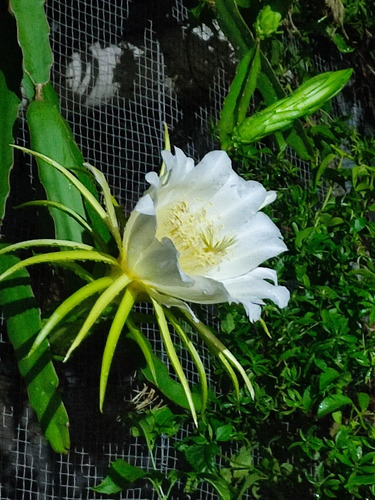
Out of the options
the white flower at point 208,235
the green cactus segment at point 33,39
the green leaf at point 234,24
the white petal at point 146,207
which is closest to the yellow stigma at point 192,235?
the white flower at point 208,235

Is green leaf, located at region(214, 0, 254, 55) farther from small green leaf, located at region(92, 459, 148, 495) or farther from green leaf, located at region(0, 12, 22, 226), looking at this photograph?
small green leaf, located at region(92, 459, 148, 495)

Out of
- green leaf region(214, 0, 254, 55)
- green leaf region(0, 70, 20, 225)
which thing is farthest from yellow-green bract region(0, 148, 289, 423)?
green leaf region(214, 0, 254, 55)

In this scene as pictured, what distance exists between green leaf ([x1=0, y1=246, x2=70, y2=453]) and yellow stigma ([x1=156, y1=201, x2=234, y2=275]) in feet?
0.61

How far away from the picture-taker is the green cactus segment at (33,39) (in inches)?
33.3

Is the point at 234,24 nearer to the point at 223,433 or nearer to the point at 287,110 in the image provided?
the point at 287,110

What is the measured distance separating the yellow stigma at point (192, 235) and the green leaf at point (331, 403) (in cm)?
32

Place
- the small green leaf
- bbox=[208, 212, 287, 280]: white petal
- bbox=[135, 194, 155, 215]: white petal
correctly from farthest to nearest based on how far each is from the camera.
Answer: the small green leaf, bbox=[208, 212, 287, 280]: white petal, bbox=[135, 194, 155, 215]: white petal

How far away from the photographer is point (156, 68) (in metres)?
1.22

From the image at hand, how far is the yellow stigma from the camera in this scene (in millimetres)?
796

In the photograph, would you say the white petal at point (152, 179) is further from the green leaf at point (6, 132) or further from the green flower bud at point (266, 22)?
the green flower bud at point (266, 22)

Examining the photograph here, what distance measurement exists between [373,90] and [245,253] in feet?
2.75

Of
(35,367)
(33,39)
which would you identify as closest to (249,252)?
(35,367)

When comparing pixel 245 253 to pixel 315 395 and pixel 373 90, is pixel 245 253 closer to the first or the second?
pixel 315 395

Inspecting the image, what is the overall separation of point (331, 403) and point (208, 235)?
1.17ft
